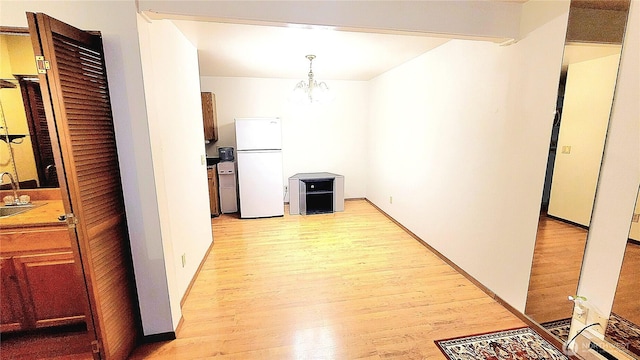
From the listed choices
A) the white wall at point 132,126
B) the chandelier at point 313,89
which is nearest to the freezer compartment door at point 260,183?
the chandelier at point 313,89

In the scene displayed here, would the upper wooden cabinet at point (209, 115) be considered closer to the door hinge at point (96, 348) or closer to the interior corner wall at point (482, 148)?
the interior corner wall at point (482, 148)

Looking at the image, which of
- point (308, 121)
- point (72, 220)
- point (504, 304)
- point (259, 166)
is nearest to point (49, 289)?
point (72, 220)

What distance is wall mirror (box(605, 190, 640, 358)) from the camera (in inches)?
54.1

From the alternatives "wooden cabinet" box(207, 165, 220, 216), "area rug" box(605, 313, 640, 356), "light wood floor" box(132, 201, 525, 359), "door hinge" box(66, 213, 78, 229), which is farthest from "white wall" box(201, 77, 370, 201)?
"door hinge" box(66, 213, 78, 229)

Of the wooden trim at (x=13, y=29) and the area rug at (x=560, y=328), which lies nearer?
the wooden trim at (x=13, y=29)

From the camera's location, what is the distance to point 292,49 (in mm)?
2957

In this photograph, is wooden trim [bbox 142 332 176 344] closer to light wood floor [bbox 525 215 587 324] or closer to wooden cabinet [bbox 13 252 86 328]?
wooden cabinet [bbox 13 252 86 328]

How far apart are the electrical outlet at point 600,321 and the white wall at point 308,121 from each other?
136 inches

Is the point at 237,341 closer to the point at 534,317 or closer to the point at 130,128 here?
the point at 130,128

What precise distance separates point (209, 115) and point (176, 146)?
235 cm

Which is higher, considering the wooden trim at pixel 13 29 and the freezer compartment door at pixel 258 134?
the wooden trim at pixel 13 29

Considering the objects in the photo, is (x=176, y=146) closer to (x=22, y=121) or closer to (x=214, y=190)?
(x=22, y=121)

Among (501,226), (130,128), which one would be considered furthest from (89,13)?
(501,226)

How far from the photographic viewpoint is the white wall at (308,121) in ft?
15.4
